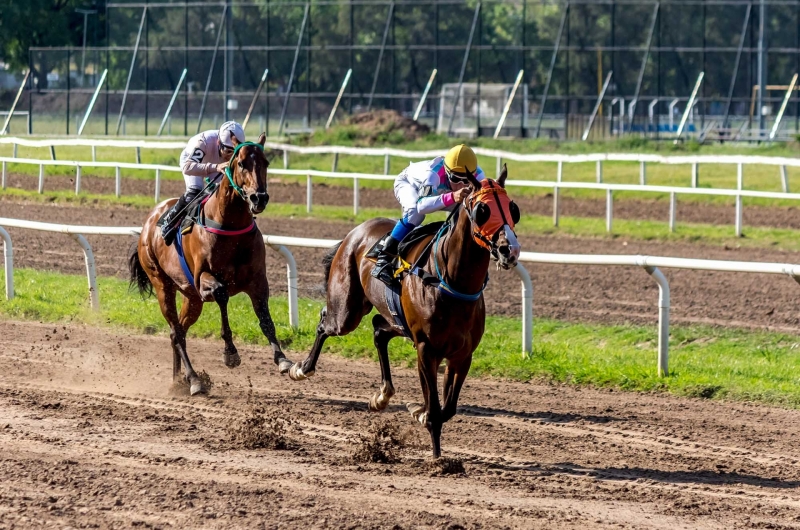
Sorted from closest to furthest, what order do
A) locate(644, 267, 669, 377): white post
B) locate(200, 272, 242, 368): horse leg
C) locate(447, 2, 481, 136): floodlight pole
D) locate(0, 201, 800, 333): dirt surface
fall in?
locate(200, 272, 242, 368): horse leg < locate(644, 267, 669, 377): white post < locate(0, 201, 800, 333): dirt surface < locate(447, 2, 481, 136): floodlight pole

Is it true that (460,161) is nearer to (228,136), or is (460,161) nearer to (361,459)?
(361,459)

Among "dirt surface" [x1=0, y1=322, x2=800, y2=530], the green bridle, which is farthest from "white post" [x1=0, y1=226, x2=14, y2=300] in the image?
the green bridle

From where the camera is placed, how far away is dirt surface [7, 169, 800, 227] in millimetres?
17625

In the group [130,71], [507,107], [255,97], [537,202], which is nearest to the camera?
[537,202]

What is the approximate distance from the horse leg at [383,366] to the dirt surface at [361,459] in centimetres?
12

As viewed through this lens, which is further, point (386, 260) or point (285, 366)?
point (285, 366)

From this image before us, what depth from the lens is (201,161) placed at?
28.3 feet

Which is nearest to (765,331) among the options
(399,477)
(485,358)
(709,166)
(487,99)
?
(485,358)

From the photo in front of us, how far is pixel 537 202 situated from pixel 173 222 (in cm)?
1215

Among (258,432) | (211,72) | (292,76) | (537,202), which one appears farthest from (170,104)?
(258,432)

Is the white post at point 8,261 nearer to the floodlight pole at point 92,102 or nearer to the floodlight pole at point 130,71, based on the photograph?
the floodlight pole at point 130,71

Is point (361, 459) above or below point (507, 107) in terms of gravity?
below

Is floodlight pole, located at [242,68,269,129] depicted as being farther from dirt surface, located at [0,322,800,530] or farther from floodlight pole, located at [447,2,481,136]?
dirt surface, located at [0,322,800,530]

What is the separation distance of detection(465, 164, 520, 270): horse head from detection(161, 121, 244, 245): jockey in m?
2.80
